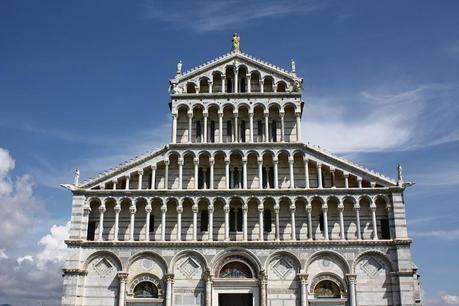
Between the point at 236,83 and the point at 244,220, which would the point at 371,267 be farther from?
the point at 236,83

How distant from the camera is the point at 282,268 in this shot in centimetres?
3059

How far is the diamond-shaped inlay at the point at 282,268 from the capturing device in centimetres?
3050

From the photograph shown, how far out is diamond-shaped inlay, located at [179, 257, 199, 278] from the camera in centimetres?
3072

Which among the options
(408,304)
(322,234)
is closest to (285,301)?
(322,234)

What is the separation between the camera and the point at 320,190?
104ft

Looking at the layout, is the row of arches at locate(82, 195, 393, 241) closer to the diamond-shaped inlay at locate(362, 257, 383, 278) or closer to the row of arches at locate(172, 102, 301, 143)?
the diamond-shaped inlay at locate(362, 257, 383, 278)

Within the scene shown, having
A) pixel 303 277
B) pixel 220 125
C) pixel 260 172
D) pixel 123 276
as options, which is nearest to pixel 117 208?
pixel 123 276

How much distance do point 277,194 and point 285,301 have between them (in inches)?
243

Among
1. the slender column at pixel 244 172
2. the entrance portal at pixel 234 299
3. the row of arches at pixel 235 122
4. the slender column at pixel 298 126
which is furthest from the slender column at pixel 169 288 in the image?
the slender column at pixel 298 126

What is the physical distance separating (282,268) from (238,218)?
4.04 metres

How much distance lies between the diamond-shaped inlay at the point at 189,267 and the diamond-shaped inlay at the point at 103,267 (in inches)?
165

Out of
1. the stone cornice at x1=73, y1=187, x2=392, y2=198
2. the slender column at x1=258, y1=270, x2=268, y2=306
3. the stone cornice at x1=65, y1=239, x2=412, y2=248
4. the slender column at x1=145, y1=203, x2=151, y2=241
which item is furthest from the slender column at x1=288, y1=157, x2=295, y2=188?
the slender column at x1=145, y1=203, x2=151, y2=241

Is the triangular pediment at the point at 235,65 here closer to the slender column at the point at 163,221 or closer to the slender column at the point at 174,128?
the slender column at the point at 174,128

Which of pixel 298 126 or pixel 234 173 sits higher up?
pixel 298 126
